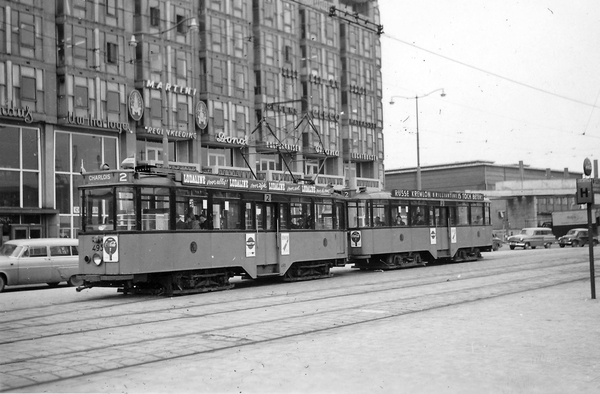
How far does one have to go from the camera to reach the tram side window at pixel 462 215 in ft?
106

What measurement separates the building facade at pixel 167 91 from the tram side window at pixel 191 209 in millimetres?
7276

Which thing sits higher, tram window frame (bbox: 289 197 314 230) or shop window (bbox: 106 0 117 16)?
shop window (bbox: 106 0 117 16)

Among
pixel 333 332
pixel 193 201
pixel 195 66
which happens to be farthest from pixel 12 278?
pixel 195 66

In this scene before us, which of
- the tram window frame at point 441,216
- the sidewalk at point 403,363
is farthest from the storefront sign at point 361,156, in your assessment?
the sidewalk at point 403,363

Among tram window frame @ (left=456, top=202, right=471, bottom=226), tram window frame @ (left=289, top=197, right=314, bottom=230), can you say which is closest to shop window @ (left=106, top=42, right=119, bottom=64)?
tram window frame @ (left=456, top=202, right=471, bottom=226)

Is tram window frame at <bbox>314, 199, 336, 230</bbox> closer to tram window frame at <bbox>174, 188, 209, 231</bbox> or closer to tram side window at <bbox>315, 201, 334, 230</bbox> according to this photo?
tram side window at <bbox>315, 201, 334, 230</bbox>

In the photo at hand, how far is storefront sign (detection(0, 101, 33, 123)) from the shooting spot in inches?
1358

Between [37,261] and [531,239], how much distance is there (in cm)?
4010

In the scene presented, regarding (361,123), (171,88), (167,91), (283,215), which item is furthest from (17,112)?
(361,123)

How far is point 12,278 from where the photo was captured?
21734 millimetres

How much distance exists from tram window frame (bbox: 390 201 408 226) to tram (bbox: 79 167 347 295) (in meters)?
5.73

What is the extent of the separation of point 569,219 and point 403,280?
53408 mm

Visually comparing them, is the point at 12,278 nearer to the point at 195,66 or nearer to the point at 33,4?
the point at 33,4

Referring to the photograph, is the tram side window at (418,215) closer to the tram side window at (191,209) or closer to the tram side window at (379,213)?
the tram side window at (379,213)
